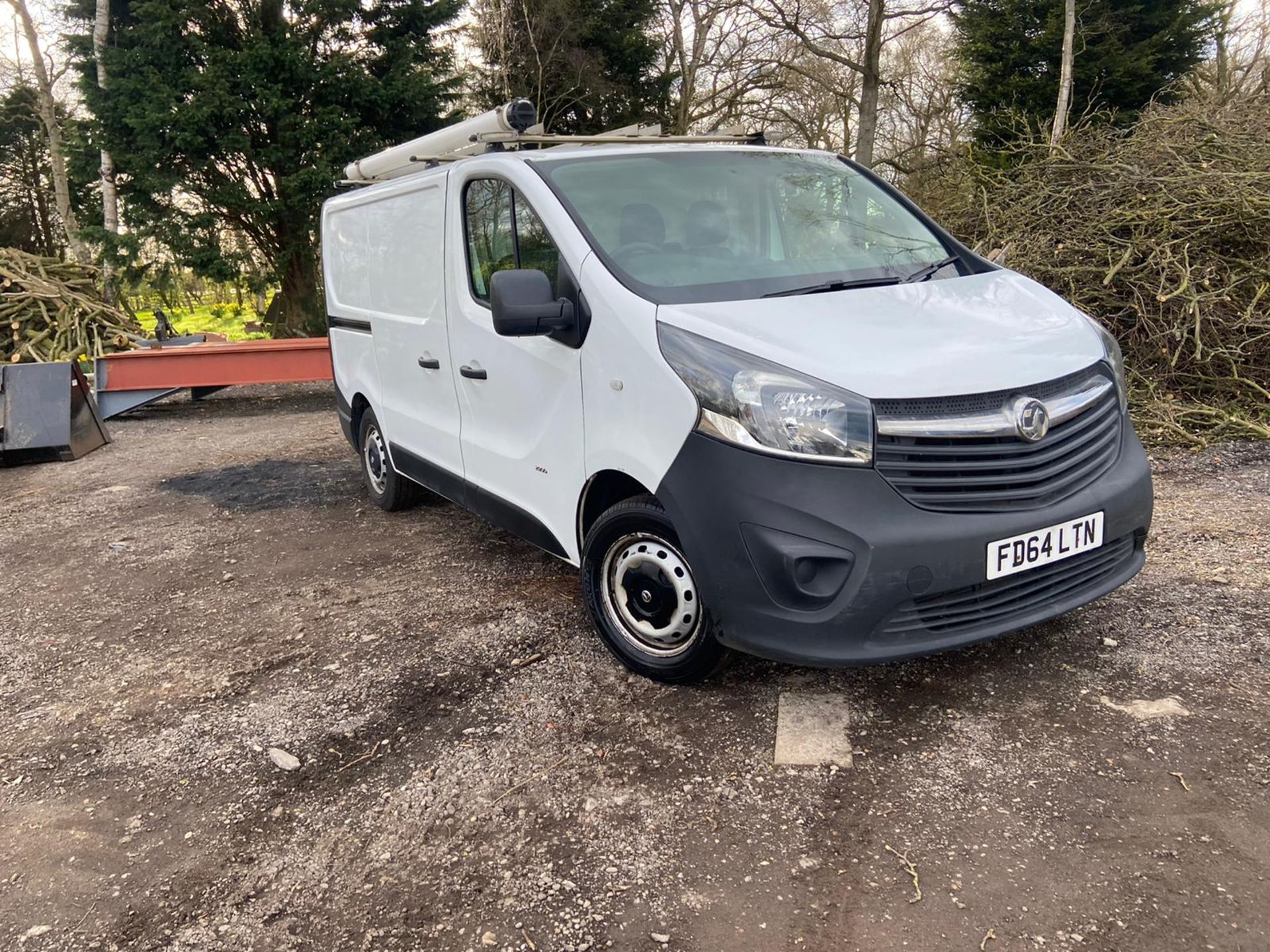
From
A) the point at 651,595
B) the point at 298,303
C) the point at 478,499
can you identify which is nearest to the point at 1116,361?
the point at 651,595

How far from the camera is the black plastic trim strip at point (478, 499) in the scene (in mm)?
3727

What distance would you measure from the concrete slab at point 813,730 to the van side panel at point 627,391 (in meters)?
0.88

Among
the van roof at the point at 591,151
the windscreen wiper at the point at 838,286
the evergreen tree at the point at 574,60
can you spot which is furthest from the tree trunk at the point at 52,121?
the windscreen wiper at the point at 838,286

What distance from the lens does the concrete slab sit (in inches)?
110

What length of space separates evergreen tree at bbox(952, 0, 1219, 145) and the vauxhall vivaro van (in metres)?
14.1

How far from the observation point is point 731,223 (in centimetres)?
355

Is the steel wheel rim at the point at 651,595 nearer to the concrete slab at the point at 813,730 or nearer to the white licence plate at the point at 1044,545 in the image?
the concrete slab at the point at 813,730

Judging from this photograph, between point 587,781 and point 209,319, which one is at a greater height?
point 209,319

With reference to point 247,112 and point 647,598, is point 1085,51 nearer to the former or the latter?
point 247,112

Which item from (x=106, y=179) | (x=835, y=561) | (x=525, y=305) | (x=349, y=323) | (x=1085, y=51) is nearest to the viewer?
(x=835, y=561)

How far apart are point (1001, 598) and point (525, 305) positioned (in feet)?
5.90

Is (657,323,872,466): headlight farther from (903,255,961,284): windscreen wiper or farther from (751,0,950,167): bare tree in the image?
(751,0,950,167): bare tree

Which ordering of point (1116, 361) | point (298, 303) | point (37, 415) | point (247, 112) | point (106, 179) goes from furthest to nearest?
point (298, 303) < point (106, 179) < point (247, 112) < point (37, 415) < point (1116, 361)

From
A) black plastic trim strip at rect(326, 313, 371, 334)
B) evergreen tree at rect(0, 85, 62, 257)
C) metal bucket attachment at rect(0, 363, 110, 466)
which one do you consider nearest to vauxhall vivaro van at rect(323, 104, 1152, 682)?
black plastic trim strip at rect(326, 313, 371, 334)
